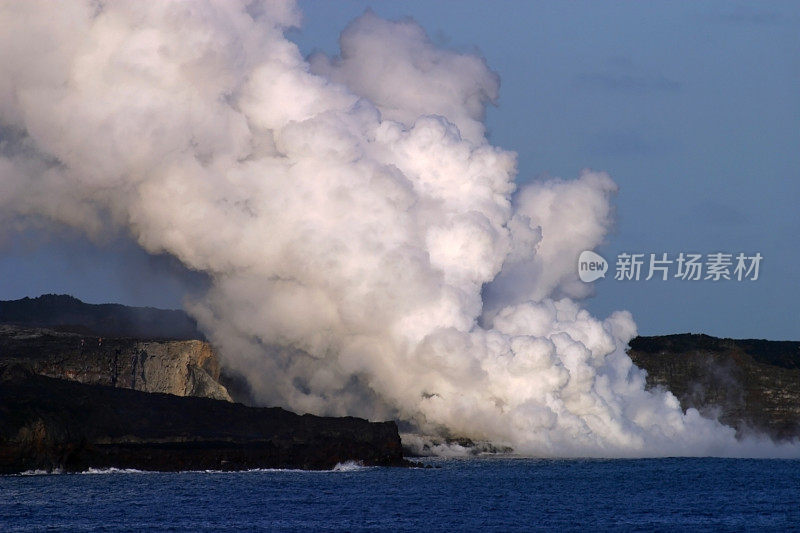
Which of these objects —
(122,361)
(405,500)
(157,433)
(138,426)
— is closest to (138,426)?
(138,426)

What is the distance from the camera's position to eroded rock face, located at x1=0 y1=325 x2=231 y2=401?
191500 millimetres

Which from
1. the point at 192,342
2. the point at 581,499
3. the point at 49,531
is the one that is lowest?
the point at 49,531

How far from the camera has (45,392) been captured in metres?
170

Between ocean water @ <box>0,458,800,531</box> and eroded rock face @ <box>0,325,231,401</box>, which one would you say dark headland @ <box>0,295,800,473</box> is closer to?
eroded rock face @ <box>0,325,231,401</box>

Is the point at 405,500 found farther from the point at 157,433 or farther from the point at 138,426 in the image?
the point at 138,426

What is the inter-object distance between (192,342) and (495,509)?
76.1 meters

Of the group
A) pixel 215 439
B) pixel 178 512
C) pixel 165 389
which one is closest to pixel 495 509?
pixel 178 512

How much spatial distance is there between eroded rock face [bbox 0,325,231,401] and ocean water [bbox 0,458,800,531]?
99.0 feet

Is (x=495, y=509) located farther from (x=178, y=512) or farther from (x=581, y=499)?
(x=178, y=512)

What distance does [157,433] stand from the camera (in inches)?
6673

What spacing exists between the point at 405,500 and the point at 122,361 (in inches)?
2657

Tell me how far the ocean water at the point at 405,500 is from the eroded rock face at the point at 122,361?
3016cm

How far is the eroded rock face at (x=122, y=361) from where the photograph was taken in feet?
628

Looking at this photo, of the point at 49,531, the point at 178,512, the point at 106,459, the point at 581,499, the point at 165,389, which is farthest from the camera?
the point at 165,389
